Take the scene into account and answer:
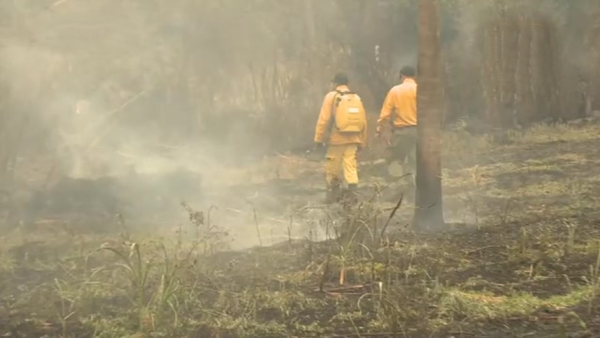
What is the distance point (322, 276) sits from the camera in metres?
4.51

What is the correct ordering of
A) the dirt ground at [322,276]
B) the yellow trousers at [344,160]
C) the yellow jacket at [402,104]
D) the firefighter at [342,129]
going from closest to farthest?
1. the dirt ground at [322,276]
2. the firefighter at [342,129]
3. the yellow trousers at [344,160]
4. the yellow jacket at [402,104]

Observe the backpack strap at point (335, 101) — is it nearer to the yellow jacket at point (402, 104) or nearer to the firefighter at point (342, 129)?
the firefighter at point (342, 129)

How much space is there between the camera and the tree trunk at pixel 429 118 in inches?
227

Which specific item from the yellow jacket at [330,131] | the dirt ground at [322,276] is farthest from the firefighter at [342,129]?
the dirt ground at [322,276]

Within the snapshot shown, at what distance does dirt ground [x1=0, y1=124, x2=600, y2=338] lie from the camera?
152 inches

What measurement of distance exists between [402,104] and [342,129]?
77 cm

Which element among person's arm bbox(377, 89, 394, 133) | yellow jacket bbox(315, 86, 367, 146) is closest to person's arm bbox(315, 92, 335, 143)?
yellow jacket bbox(315, 86, 367, 146)

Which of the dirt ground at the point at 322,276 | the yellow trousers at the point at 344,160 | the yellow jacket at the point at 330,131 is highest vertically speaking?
the yellow jacket at the point at 330,131

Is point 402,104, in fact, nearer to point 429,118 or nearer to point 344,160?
point 344,160

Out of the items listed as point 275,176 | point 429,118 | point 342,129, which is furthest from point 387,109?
point 275,176

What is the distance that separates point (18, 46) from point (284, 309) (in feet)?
16.7

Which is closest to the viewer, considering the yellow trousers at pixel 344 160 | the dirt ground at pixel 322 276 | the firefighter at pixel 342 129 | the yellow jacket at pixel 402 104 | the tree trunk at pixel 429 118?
the dirt ground at pixel 322 276

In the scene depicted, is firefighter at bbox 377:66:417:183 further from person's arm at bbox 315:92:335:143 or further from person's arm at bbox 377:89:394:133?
person's arm at bbox 315:92:335:143

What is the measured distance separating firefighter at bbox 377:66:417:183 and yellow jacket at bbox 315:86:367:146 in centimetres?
42
